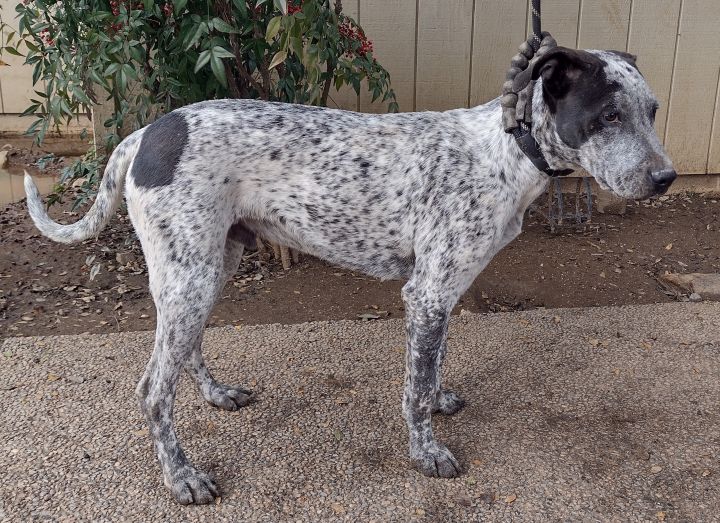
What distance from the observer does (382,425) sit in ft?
10.6

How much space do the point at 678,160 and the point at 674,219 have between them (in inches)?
20.3

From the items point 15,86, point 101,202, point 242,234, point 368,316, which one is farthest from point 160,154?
point 15,86

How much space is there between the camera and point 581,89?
2.49 m

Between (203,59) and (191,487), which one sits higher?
(203,59)

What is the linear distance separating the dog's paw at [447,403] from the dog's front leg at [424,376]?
0.33m

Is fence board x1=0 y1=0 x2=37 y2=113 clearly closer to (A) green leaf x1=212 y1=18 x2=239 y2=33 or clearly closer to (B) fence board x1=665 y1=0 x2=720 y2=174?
(A) green leaf x1=212 y1=18 x2=239 y2=33

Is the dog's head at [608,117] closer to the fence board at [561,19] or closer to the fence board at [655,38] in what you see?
the fence board at [561,19]

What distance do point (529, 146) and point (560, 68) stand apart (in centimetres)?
31

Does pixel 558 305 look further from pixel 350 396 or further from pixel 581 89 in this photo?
pixel 581 89

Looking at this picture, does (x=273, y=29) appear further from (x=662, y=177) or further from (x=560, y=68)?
(x=662, y=177)

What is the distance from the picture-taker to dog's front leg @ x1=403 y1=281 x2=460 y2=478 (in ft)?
9.31

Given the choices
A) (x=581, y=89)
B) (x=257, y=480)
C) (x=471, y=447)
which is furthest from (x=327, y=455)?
(x=581, y=89)

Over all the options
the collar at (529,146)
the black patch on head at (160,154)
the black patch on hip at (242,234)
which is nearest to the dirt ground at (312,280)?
the black patch on hip at (242,234)

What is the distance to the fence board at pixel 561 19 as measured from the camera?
206 inches
